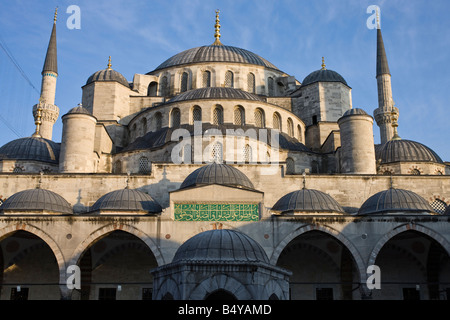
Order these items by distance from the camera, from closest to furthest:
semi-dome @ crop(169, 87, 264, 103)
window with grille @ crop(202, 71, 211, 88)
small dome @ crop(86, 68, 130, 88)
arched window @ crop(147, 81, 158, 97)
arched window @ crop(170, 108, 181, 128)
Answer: semi-dome @ crop(169, 87, 264, 103) → arched window @ crop(170, 108, 181, 128) → small dome @ crop(86, 68, 130, 88) → window with grille @ crop(202, 71, 211, 88) → arched window @ crop(147, 81, 158, 97)

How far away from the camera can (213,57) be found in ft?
97.4

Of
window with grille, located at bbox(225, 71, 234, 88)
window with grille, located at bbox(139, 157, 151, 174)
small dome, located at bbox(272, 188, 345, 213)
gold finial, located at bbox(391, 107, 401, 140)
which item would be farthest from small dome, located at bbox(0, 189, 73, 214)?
gold finial, located at bbox(391, 107, 401, 140)

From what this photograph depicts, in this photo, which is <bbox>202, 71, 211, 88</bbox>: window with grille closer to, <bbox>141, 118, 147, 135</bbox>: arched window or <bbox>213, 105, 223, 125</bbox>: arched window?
<bbox>141, 118, 147, 135</bbox>: arched window

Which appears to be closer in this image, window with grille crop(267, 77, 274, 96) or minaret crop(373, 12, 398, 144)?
minaret crop(373, 12, 398, 144)

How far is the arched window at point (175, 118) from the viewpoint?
930 inches

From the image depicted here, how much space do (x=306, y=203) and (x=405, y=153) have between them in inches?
282

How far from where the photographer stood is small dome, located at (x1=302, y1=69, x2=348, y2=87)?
27.2m

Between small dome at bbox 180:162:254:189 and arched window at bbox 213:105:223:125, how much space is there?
5329 millimetres

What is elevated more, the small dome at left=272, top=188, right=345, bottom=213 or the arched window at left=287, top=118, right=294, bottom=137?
the arched window at left=287, top=118, right=294, bottom=137

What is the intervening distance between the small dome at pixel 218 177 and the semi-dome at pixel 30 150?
25.2 ft

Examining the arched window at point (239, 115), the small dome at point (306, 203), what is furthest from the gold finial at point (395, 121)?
the small dome at point (306, 203)

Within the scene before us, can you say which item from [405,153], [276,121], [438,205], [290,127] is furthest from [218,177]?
[405,153]

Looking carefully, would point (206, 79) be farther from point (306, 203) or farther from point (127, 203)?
point (306, 203)

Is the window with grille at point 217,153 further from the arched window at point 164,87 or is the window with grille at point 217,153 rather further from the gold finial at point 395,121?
the arched window at point 164,87
